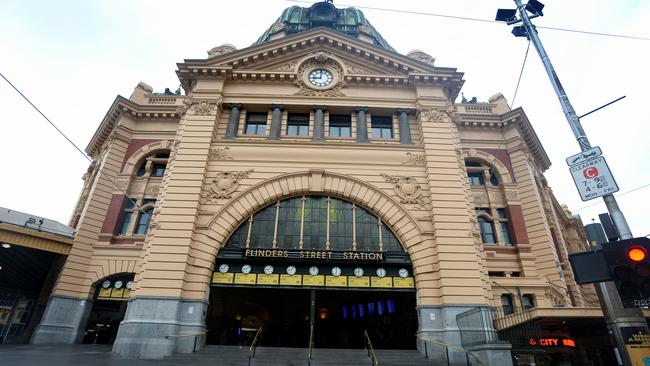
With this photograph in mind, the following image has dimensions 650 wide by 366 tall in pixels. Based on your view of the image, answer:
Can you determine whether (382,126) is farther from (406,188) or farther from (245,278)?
(245,278)

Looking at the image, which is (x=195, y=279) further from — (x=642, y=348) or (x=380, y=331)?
(x=642, y=348)

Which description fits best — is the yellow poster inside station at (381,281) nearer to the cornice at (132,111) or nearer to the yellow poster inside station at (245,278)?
the yellow poster inside station at (245,278)

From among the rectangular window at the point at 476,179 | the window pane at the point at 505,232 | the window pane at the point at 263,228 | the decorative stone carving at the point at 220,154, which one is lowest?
the window pane at the point at 263,228

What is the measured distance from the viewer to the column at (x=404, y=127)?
25312 mm

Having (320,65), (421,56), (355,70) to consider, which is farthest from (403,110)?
(320,65)

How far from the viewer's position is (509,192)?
98.5 ft

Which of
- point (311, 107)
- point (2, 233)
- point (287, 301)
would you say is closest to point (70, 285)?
point (2, 233)

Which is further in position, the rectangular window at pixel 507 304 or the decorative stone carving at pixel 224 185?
the rectangular window at pixel 507 304

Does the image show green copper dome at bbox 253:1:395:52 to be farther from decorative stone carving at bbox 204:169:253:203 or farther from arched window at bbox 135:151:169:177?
decorative stone carving at bbox 204:169:253:203

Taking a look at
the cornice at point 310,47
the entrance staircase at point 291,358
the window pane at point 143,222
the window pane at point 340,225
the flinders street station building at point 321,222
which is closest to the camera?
the entrance staircase at point 291,358

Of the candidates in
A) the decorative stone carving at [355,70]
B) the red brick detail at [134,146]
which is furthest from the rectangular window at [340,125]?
the red brick detail at [134,146]

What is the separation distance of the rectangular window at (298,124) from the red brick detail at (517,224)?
18232 mm

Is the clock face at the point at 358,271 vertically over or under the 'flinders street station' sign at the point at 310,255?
under

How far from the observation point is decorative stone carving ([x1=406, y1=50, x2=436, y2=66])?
91.0 feet
